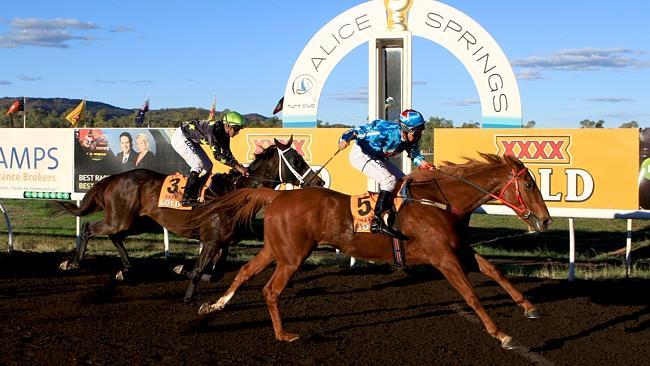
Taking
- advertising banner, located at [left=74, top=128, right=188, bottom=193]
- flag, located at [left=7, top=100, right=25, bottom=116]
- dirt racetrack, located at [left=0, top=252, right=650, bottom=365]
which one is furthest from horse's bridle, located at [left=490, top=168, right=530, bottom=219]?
flag, located at [left=7, top=100, right=25, bottom=116]

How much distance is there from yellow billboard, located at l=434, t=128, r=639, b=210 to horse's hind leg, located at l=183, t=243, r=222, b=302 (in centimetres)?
324

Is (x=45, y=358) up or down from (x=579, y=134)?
down

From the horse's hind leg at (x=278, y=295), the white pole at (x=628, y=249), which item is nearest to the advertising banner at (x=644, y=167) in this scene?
the white pole at (x=628, y=249)

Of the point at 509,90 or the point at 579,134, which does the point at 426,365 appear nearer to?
the point at 579,134

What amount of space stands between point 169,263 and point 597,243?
9.54 m

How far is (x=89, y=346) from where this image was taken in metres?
6.32

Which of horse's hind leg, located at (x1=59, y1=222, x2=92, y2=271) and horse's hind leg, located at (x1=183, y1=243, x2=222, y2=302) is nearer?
horse's hind leg, located at (x1=183, y1=243, x2=222, y2=302)

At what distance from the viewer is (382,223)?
22.2 feet

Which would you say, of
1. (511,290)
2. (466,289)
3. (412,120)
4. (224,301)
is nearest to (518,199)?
(511,290)

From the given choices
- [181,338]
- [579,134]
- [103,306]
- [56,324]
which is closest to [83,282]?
[103,306]

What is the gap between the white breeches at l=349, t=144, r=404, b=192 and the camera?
7145 mm

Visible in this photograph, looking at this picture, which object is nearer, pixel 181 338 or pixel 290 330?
pixel 181 338

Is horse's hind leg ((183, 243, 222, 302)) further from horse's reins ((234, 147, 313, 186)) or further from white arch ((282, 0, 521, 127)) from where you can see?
white arch ((282, 0, 521, 127))

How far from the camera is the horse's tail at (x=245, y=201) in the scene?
7.43 m
